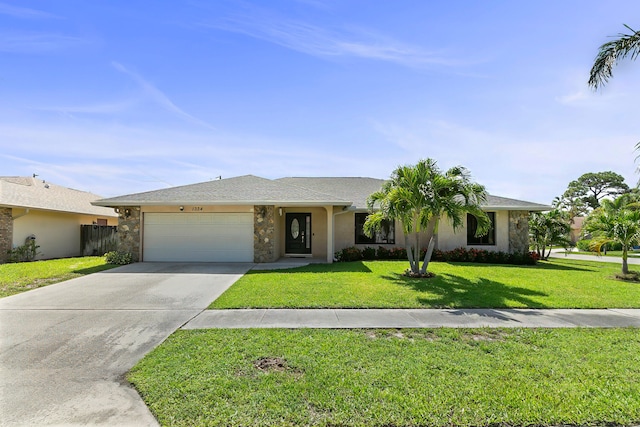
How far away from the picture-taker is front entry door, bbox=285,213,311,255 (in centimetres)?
1571

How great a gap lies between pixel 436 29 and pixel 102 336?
34.5ft

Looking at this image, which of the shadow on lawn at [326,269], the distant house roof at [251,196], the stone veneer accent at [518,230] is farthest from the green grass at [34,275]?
the stone veneer accent at [518,230]

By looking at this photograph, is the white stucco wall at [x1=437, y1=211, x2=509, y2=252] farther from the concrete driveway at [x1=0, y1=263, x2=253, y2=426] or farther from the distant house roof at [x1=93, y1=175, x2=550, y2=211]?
the concrete driveway at [x1=0, y1=263, x2=253, y2=426]

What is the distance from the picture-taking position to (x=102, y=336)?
4898 millimetres

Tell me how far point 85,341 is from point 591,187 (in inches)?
2622

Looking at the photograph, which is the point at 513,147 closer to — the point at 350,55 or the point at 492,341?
the point at 350,55

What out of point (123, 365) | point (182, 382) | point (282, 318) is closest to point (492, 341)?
point (282, 318)

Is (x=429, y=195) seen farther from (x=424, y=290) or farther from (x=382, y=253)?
(x=382, y=253)

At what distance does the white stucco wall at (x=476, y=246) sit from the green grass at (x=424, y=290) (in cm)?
366

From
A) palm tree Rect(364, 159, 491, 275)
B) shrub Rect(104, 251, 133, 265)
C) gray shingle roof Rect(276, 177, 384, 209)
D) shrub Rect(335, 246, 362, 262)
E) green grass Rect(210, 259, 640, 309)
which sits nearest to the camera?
green grass Rect(210, 259, 640, 309)

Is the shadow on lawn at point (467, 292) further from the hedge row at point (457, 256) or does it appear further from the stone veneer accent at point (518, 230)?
the stone veneer accent at point (518, 230)

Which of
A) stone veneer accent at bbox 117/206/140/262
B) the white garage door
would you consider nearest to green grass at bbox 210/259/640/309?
the white garage door

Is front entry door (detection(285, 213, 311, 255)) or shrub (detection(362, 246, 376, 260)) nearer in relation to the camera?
shrub (detection(362, 246, 376, 260))

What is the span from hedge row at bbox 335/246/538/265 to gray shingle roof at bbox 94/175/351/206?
2.48 meters
